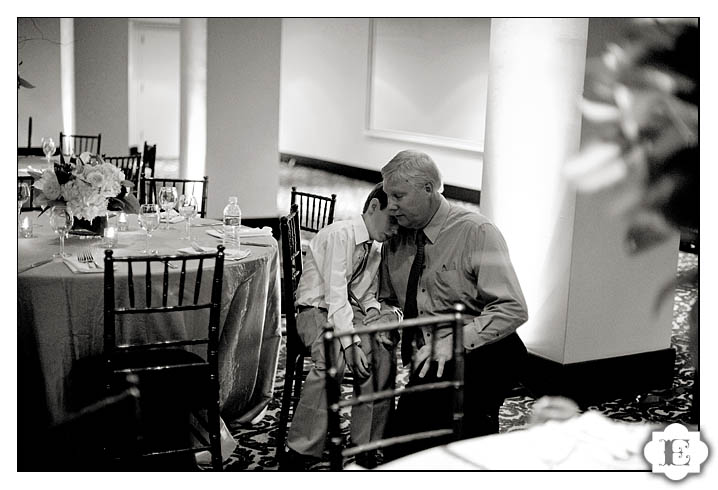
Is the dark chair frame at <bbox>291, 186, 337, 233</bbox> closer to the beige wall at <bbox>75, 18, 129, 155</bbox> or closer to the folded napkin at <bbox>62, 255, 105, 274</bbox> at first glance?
the folded napkin at <bbox>62, 255, 105, 274</bbox>

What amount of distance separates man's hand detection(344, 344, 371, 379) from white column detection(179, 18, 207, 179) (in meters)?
4.62

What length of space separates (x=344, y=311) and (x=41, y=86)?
20.7ft

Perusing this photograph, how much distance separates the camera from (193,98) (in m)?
7.61

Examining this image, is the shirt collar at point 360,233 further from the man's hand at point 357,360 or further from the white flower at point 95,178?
the white flower at point 95,178

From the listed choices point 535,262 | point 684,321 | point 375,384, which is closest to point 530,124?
point 535,262

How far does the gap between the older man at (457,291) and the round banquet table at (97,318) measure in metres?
0.85

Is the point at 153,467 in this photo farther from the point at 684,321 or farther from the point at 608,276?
the point at 684,321

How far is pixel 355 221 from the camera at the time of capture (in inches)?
130

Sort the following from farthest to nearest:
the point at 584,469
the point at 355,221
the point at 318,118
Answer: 1. the point at 318,118
2. the point at 355,221
3. the point at 584,469

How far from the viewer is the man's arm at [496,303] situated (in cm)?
303

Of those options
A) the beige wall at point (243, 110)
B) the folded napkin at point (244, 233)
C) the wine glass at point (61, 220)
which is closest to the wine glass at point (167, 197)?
the folded napkin at point (244, 233)

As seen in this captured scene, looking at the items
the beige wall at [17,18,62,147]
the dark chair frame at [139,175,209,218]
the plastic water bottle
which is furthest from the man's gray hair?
the beige wall at [17,18,62,147]

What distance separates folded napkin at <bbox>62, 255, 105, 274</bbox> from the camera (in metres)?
3.41
